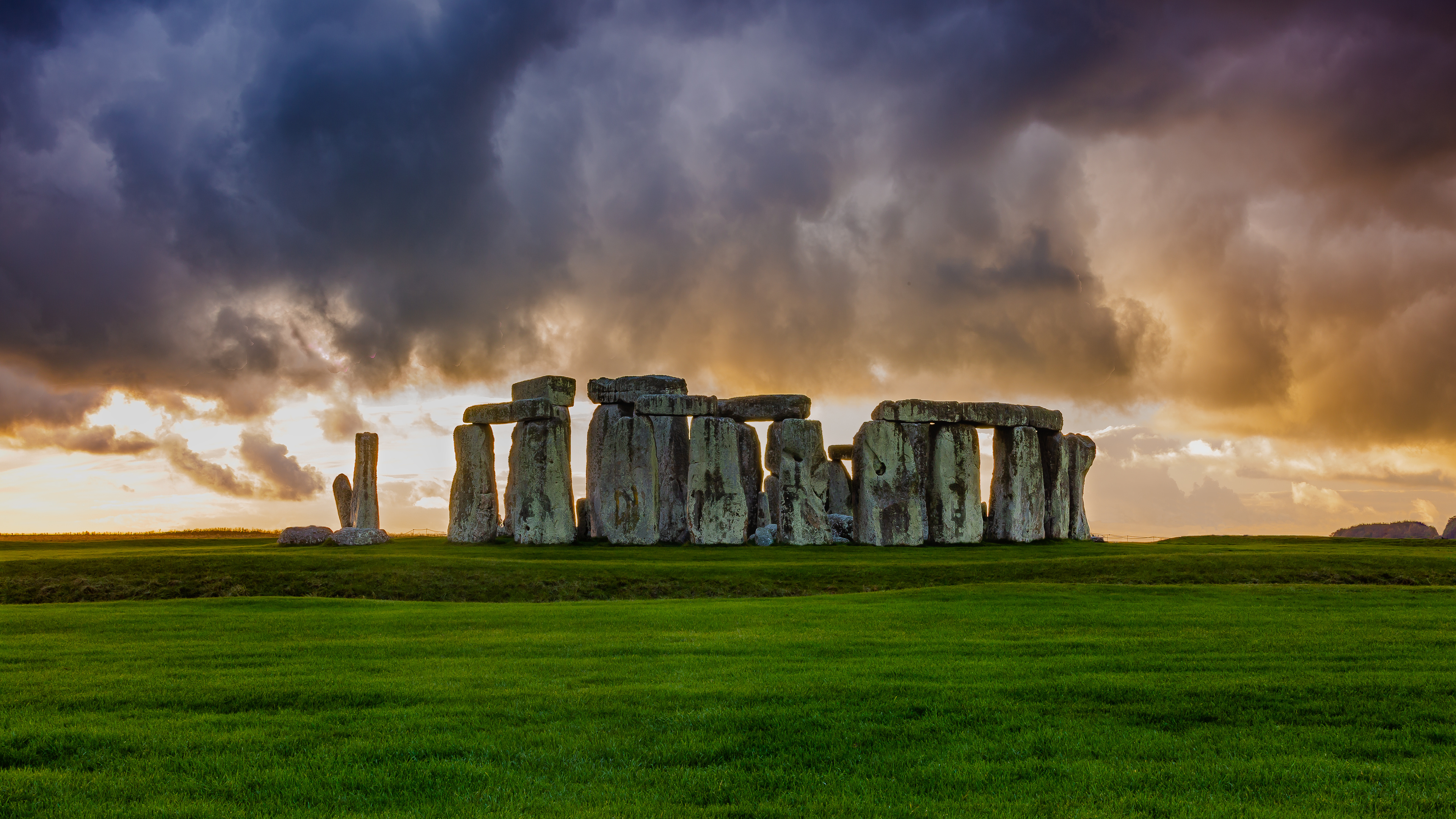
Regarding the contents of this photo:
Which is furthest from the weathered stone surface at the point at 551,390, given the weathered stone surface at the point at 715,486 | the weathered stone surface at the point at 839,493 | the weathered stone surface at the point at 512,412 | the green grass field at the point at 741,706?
the green grass field at the point at 741,706

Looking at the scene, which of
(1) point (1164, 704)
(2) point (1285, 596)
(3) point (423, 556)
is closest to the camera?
(1) point (1164, 704)

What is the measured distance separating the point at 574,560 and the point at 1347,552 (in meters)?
23.0

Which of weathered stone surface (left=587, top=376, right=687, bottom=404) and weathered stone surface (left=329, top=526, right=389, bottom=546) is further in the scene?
weathered stone surface (left=587, top=376, right=687, bottom=404)

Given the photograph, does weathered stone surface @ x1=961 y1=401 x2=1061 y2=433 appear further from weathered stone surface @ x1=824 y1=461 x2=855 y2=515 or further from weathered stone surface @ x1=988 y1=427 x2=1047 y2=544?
weathered stone surface @ x1=824 y1=461 x2=855 y2=515

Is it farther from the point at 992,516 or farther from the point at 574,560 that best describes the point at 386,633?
the point at 992,516

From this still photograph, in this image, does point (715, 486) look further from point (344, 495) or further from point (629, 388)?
point (344, 495)

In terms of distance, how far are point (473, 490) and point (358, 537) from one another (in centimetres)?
458

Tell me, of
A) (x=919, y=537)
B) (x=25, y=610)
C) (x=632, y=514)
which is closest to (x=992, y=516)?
(x=919, y=537)

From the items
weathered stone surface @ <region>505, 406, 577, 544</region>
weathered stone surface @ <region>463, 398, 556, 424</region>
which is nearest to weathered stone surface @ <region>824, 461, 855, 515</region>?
weathered stone surface @ <region>505, 406, 577, 544</region>

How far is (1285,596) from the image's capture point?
18812 millimetres

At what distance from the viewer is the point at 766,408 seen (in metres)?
34.2

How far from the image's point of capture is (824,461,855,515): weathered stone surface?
36.5 meters

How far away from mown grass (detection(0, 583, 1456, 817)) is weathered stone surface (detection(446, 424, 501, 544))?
1952cm

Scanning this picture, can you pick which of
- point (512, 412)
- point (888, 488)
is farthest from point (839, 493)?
point (512, 412)
